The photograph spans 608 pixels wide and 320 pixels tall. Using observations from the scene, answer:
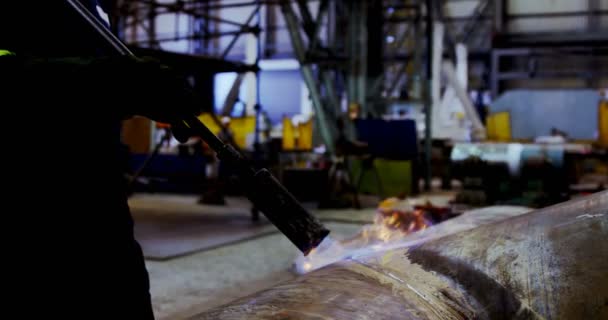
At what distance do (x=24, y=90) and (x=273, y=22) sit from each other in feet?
73.1

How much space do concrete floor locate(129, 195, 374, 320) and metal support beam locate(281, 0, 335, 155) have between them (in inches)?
A: 129

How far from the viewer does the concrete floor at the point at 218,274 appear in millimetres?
3993

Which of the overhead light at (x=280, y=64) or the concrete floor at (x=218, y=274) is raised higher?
the overhead light at (x=280, y=64)

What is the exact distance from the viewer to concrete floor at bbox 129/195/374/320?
3.99 m

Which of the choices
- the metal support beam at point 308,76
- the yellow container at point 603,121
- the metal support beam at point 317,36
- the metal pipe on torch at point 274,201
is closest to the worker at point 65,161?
the metal pipe on torch at point 274,201

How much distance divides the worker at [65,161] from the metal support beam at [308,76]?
8419 millimetres

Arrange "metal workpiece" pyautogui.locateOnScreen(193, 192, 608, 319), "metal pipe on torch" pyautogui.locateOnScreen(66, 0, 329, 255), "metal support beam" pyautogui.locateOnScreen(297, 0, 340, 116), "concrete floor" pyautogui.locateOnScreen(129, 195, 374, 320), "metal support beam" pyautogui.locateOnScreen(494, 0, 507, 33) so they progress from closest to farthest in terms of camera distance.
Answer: "metal workpiece" pyautogui.locateOnScreen(193, 192, 608, 319) < "metal pipe on torch" pyautogui.locateOnScreen(66, 0, 329, 255) < "concrete floor" pyautogui.locateOnScreen(129, 195, 374, 320) < "metal support beam" pyautogui.locateOnScreen(297, 0, 340, 116) < "metal support beam" pyautogui.locateOnScreen(494, 0, 507, 33)

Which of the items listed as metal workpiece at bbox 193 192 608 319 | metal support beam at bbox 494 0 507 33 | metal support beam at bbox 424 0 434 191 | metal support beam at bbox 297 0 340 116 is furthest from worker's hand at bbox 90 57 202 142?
metal support beam at bbox 494 0 507 33

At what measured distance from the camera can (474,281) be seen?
215cm

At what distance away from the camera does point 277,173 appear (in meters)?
9.30

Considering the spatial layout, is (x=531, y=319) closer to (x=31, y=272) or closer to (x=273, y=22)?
(x=31, y=272)

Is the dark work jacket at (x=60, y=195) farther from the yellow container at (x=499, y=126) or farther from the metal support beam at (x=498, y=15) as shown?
the metal support beam at (x=498, y=15)

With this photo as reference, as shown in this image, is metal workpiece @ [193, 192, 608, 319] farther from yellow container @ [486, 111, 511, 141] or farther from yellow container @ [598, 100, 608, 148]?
yellow container @ [598, 100, 608, 148]

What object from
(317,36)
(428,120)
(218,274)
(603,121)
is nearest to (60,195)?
(218,274)
